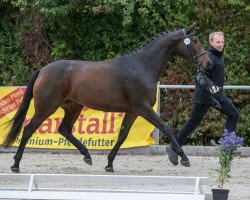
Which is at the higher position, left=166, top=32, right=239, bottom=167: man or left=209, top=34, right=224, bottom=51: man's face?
left=209, top=34, right=224, bottom=51: man's face

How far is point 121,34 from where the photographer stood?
A: 19.3 meters

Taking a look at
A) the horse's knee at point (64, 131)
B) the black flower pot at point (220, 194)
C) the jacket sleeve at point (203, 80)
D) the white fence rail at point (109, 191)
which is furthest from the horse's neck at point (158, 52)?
the black flower pot at point (220, 194)

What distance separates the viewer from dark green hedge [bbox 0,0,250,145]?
17.5 meters

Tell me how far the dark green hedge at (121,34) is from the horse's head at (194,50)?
184 inches

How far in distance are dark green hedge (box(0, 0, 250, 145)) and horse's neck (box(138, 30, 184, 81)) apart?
4641 mm

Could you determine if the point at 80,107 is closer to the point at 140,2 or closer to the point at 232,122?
the point at 232,122

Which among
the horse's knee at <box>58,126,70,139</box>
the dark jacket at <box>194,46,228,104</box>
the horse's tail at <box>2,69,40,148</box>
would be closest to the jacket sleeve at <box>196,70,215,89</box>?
the dark jacket at <box>194,46,228,104</box>

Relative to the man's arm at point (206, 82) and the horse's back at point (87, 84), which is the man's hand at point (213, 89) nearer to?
the man's arm at point (206, 82)

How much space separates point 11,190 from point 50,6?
10532 millimetres

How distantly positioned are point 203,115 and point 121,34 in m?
6.53

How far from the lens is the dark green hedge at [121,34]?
1753 centimetres

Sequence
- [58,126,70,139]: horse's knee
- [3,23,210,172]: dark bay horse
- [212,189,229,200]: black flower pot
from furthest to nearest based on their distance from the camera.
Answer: [58,126,70,139]: horse's knee
[3,23,210,172]: dark bay horse
[212,189,229,200]: black flower pot

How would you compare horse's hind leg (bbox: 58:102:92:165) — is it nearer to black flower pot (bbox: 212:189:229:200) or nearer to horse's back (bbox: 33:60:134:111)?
horse's back (bbox: 33:60:134:111)

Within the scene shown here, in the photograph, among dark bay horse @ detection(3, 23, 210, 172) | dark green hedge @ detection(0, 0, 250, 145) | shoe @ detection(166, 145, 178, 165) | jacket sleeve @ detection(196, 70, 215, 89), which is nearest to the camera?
dark bay horse @ detection(3, 23, 210, 172)
